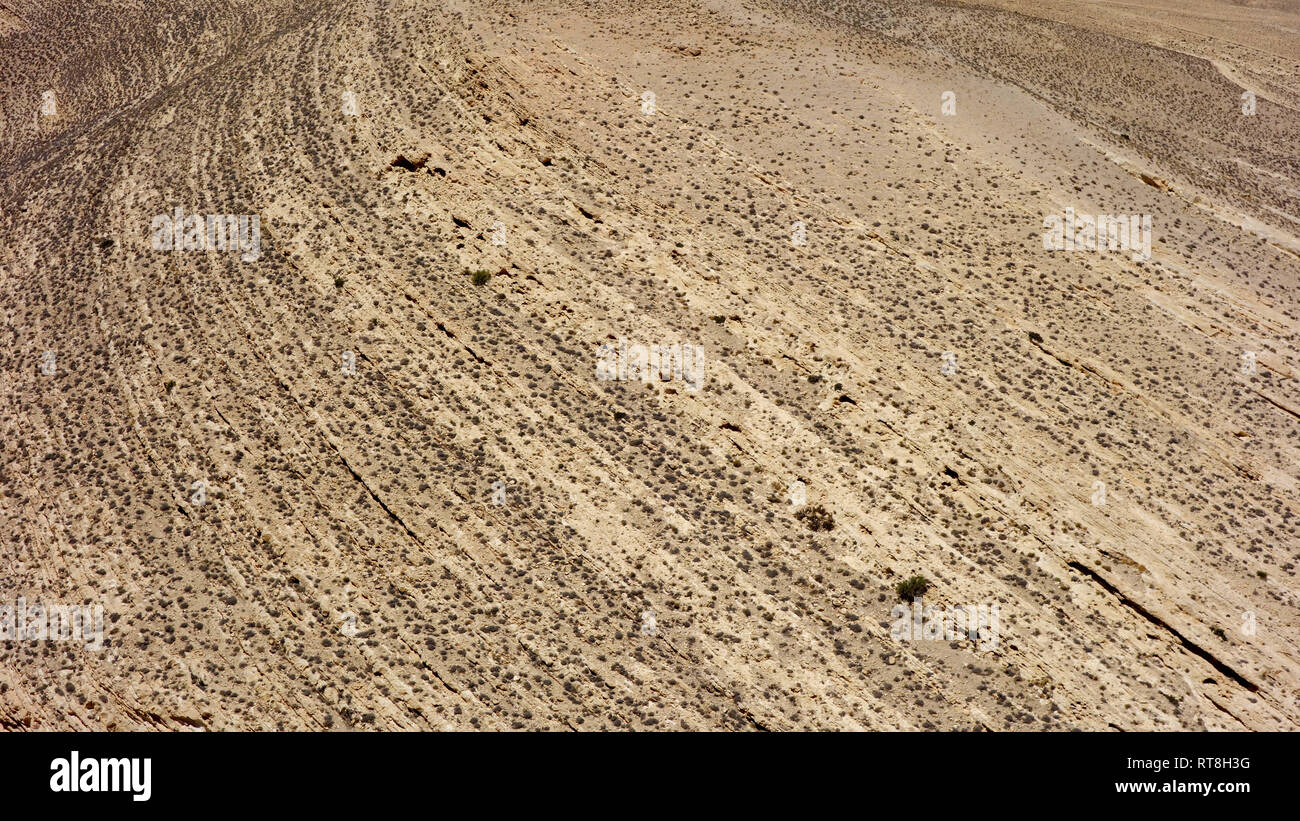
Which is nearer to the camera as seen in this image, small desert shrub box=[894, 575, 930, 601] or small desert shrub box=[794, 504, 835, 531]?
small desert shrub box=[894, 575, 930, 601]

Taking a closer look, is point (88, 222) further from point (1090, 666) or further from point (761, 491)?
point (1090, 666)

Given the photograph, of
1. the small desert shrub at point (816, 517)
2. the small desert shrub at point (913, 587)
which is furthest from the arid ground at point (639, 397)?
the small desert shrub at point (913, 587)

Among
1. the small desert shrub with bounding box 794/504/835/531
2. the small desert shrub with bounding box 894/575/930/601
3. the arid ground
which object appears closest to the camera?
the arid ground

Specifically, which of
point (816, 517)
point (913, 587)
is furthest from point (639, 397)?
point (913, 587)

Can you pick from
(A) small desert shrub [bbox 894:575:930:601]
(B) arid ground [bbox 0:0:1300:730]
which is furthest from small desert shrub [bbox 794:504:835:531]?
(A) small desert shrub [bbox 894:575:930:601]

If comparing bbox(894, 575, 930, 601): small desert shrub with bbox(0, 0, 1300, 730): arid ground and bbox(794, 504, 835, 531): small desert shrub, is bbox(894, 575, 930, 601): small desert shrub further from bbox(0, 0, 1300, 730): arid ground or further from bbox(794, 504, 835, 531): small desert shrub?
bbox(794, 504, 835, 531): small desert shrub

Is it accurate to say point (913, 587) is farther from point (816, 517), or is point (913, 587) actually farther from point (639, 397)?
point (639, 397)

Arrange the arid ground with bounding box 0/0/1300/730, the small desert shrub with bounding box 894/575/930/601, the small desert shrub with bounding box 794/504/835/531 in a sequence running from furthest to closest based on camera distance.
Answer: the small desert shrub with bounding box 794/504/835/531 → the small desert shrub with bounding box 894/575/930/601 → the arid ground with bounding box 0/0/1300/730

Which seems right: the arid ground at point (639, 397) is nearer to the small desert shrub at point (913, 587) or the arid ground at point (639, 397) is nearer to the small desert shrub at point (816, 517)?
the small desert shrub at point (816, 517)
